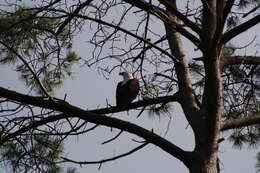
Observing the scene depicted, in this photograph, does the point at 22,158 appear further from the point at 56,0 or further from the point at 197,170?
the point at 197,170

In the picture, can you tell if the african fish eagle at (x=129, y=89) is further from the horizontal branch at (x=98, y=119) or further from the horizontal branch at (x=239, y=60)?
the horizontal branch at (x=98, y=119)

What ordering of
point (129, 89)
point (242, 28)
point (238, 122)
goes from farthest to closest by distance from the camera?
point (129, 89), point (238, 122), point (242, 28)

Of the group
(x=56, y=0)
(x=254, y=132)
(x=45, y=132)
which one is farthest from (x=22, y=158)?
(x=254, y=132)

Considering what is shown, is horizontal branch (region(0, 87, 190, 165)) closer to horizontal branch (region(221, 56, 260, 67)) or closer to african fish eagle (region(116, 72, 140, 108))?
horizontal branch (region(221, 56, 260, 67))

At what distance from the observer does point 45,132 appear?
3033 mm

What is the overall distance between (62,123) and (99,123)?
2.06 ft

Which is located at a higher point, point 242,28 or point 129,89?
point 129,89

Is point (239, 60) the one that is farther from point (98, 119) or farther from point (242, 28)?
point (98, 119)

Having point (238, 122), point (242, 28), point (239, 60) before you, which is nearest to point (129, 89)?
point (239, 60)

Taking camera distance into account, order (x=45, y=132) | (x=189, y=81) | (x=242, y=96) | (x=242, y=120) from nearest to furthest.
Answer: (x=242, y=120)
(x=45, y=132)
(x=189, y=81)
(x=242, y=96)

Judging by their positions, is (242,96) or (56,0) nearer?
(56,0)

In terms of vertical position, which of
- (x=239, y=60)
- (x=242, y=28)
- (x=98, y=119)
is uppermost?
(x=239, y=60)

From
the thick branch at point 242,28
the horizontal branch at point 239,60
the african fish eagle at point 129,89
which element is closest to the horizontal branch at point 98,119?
the thick branch at point 242,28

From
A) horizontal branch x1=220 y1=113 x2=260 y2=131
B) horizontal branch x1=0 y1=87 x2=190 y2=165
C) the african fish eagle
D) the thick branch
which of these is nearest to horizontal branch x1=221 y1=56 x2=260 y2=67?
horizontal branch x1=220 y1=113 x2=260 y2=131
